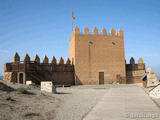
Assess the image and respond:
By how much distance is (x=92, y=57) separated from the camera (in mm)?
22953

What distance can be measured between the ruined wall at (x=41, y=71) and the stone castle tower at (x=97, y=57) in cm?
122

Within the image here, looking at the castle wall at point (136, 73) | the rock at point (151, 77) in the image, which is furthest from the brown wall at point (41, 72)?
the rock at point (151, 77)

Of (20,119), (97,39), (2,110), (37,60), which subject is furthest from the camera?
(97,39)

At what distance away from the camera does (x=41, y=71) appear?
21484mm

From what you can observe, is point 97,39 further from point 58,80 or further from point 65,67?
point 58,80

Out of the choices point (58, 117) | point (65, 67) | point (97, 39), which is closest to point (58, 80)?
point (65, 67)

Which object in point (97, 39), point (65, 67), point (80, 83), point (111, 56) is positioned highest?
point (97, 39)

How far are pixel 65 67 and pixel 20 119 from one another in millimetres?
17654

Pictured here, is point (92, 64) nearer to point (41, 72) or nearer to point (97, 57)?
point (97, 57)

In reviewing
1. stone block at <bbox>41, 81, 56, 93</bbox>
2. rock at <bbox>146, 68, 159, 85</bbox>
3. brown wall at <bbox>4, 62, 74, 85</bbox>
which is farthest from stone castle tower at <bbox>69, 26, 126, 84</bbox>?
stone block at <bbox>41, 81, 56, 93</bbox>

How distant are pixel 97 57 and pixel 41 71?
7466 millimetres

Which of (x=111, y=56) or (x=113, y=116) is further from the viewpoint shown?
(x=111, y=56)

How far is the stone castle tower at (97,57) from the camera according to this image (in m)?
22.7

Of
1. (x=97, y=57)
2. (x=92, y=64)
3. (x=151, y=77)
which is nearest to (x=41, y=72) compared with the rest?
(x=92, y=64)
